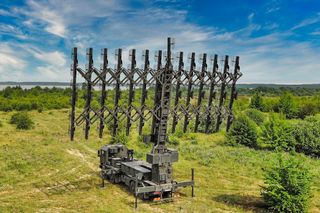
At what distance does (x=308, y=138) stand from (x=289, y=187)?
61.9ft

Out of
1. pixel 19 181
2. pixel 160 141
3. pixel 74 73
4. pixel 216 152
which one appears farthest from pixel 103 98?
pixel 216 152

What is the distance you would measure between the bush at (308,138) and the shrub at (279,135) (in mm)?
699

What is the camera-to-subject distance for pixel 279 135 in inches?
1257

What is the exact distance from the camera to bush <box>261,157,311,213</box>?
47.5 ft

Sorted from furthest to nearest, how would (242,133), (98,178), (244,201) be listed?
(242,133) < (98,178) < (244,201)

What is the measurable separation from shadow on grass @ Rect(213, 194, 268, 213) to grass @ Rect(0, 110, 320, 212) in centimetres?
6

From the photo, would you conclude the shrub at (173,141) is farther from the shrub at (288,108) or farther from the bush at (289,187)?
the shrub at (288,108)

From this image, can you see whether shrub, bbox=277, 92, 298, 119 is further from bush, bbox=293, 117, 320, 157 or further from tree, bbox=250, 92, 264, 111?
bush, bbox=293, 117, 320, 157

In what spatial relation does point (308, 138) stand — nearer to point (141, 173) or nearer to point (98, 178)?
point (141, 173)

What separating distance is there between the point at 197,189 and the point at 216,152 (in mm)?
10019

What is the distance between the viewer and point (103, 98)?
21344 millimetres

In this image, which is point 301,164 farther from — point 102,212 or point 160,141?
point 102,212

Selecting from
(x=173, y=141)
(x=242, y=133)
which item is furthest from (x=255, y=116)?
(x=173, y=141)

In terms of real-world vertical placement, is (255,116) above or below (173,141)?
above
